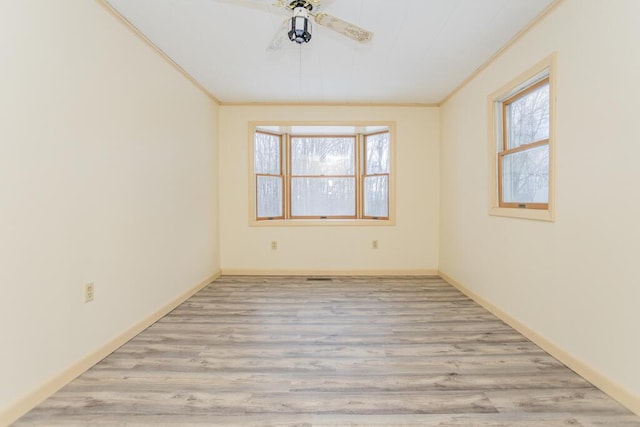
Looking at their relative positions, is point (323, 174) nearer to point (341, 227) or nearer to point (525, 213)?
point (341, 227)

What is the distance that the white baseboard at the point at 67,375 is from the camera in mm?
1506

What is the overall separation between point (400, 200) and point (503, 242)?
175 cm

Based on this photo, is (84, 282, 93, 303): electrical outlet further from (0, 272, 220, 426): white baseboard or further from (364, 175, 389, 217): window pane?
(364, 175, 389, 217): window pane

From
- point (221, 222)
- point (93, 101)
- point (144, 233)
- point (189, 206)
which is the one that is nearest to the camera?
point (93, 101)

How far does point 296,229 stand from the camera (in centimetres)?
449

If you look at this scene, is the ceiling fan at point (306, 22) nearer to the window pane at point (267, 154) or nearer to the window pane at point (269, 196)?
the window pane at point (267, 154)

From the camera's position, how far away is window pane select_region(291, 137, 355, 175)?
4.84 metres

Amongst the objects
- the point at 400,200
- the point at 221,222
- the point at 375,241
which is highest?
the point at 400,200

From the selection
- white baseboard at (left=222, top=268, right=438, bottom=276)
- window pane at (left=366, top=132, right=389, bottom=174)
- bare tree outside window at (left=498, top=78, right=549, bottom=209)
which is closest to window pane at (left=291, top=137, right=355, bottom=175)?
window pane at (left=366, top=132, right=389, bottom=174)

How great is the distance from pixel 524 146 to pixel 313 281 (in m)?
2.68

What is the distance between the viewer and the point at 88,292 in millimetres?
1998

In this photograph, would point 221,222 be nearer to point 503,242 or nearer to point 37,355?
point 37,355

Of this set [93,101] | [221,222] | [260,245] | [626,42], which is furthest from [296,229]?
[626,42]

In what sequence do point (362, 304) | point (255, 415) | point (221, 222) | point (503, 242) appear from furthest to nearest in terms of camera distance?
point (221, 222), point (362, 304), point (503, 242), point (255, 415)
